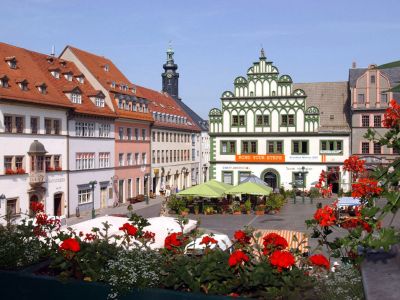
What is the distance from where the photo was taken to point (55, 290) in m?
4.30

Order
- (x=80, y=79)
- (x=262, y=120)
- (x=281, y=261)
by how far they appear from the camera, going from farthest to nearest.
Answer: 1. (x=262, y=120)
2. (x=80, y=79)
3. (x=281, y=261)

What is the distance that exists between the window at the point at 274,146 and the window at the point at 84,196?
16452mm

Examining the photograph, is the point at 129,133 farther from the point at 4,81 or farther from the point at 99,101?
the point at 4,81

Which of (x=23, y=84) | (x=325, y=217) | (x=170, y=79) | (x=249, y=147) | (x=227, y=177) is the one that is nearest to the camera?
(x=325, y=217)

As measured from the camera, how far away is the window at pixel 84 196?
36.8 m

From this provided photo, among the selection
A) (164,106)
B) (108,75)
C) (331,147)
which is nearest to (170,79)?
(164,106)

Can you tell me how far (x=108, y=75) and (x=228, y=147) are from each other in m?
12.7

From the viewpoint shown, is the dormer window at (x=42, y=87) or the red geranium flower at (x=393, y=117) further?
the dormer window at (x=42, y=87)

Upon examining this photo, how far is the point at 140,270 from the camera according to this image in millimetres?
4316

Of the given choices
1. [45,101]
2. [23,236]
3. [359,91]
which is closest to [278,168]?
[359,91]

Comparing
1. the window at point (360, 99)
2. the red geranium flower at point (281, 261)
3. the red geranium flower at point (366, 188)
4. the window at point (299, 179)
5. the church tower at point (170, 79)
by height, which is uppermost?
the church tower at point (170, 79)

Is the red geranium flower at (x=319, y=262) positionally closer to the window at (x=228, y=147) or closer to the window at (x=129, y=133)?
the window at (x=129, y=133)

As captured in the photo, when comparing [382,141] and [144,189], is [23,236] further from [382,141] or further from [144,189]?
[144,189]

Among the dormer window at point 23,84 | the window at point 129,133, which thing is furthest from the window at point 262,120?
the dormer window at point 23,84
